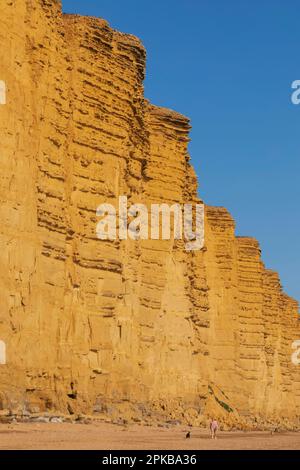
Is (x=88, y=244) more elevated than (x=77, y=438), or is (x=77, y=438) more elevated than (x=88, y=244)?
(x=88, y=244)

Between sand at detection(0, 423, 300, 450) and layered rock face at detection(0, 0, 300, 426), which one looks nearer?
sand at detection(0, 423, 300, 450)

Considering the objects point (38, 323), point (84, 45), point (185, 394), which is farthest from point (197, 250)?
point (38, 323)

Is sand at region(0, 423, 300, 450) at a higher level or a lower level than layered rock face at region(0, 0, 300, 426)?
lower

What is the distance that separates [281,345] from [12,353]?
44233 mm

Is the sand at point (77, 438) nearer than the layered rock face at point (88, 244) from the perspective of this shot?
Yes

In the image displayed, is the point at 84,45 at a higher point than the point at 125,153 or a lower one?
higher

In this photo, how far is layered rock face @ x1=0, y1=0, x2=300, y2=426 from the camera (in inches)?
848

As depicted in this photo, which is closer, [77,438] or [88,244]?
[77,438]

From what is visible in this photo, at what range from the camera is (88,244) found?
86.6 feet

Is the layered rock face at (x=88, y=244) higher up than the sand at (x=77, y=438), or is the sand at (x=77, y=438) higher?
the layered rock face at (x=88, y=244)

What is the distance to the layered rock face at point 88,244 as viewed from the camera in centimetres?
2155
